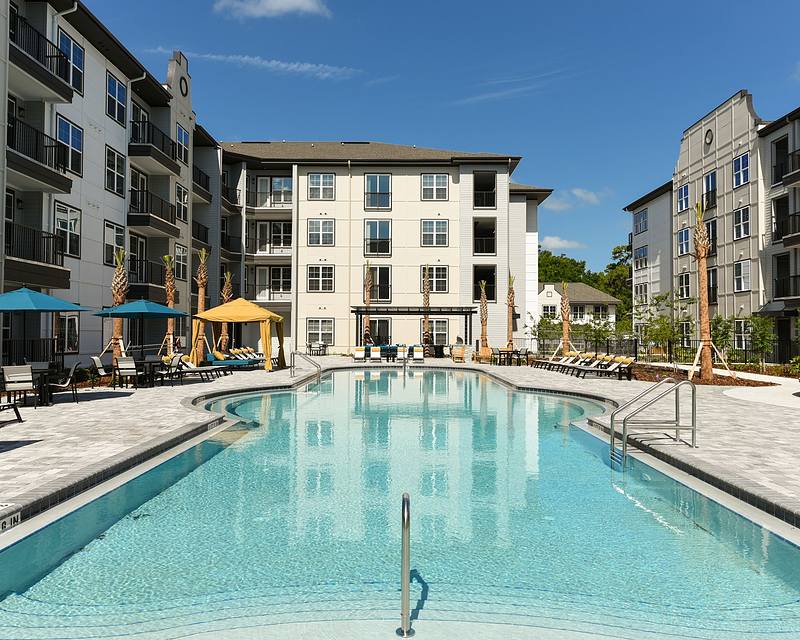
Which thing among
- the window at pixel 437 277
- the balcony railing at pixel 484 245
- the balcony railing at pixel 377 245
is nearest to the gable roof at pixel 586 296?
the balcony railing at pixel 484 245

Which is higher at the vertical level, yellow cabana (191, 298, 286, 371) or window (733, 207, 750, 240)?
window (733, 207, 750, 240)

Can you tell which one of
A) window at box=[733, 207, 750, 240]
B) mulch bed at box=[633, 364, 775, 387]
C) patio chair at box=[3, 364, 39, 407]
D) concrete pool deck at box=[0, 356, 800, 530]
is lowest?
concrete pool deck at box=[0, 356, 800, 530]

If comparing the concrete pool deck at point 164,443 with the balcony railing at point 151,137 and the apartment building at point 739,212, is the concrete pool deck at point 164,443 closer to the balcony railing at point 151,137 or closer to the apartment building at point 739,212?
the balcony railing at point 151,137

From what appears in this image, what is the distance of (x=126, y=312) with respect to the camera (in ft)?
62.7

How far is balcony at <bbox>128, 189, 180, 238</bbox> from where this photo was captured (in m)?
27.8

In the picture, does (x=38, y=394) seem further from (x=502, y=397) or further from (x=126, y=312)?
(x=502, y=397)

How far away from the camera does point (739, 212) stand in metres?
37.9

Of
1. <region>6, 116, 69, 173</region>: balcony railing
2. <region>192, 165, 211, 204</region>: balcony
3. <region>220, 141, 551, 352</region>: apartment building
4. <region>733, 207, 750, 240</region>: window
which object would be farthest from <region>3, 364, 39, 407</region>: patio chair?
<region>733, 207, 750, 240</region>: window

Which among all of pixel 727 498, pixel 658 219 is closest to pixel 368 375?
pixel 727 498

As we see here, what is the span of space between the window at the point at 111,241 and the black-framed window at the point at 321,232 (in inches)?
646

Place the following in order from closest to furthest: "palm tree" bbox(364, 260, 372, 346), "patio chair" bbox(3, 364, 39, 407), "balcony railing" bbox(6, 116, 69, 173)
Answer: "patio chair" bbox(3, 364, 39, 407)
"balcony railing" bbox(6, 116, 69, 173)
"palm tree" bbox(364, 260, 372, 346)

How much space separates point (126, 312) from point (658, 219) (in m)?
43.8

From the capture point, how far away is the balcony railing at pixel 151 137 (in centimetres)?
2897

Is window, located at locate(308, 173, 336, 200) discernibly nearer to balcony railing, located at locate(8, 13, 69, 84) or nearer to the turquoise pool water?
balcony railing, located at locate(8, 13, 69, 84)
